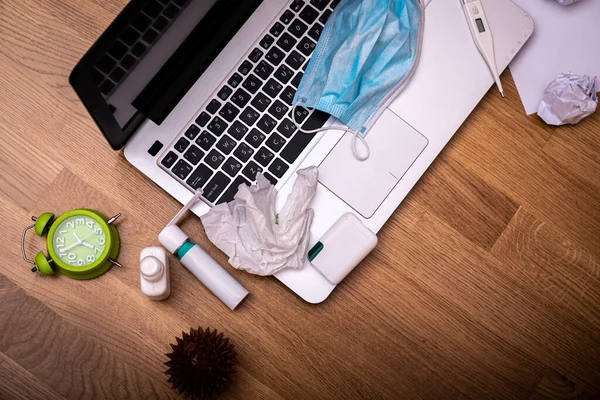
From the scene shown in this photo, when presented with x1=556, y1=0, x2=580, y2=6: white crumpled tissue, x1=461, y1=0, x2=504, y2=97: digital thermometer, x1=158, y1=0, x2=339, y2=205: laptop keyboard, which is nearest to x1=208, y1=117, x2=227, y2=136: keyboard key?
x1=158, y1=0, x2=339, y2=205: laptop keyboard

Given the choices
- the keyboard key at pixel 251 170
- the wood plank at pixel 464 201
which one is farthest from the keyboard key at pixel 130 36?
the wood plank at pixel 464 201

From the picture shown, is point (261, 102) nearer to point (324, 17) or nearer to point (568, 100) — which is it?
point (324, 17)

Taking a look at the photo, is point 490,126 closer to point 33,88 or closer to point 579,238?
point 579,238

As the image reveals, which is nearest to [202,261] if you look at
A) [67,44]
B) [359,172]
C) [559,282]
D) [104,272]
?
[104,272]

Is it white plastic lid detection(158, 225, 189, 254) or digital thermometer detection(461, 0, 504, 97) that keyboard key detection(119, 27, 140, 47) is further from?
digital thermometer detection(461, 0, 504, 97)

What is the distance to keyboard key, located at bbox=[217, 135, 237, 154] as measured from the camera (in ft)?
2.59

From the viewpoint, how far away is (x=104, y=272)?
81cm

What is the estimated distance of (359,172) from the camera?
A: 81cm

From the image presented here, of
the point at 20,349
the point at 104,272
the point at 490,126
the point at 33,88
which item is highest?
the point at 490,126

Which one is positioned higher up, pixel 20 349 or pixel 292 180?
pixel 292 180

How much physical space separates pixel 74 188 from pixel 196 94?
22 centimetres

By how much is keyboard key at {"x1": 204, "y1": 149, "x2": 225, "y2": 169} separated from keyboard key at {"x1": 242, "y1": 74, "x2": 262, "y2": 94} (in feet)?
0.32

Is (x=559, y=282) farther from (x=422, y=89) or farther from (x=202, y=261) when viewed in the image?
(x=202, y=261)

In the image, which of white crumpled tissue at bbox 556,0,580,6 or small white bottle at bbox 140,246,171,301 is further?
white crumpled tissue at bbox 556,0,580,6
